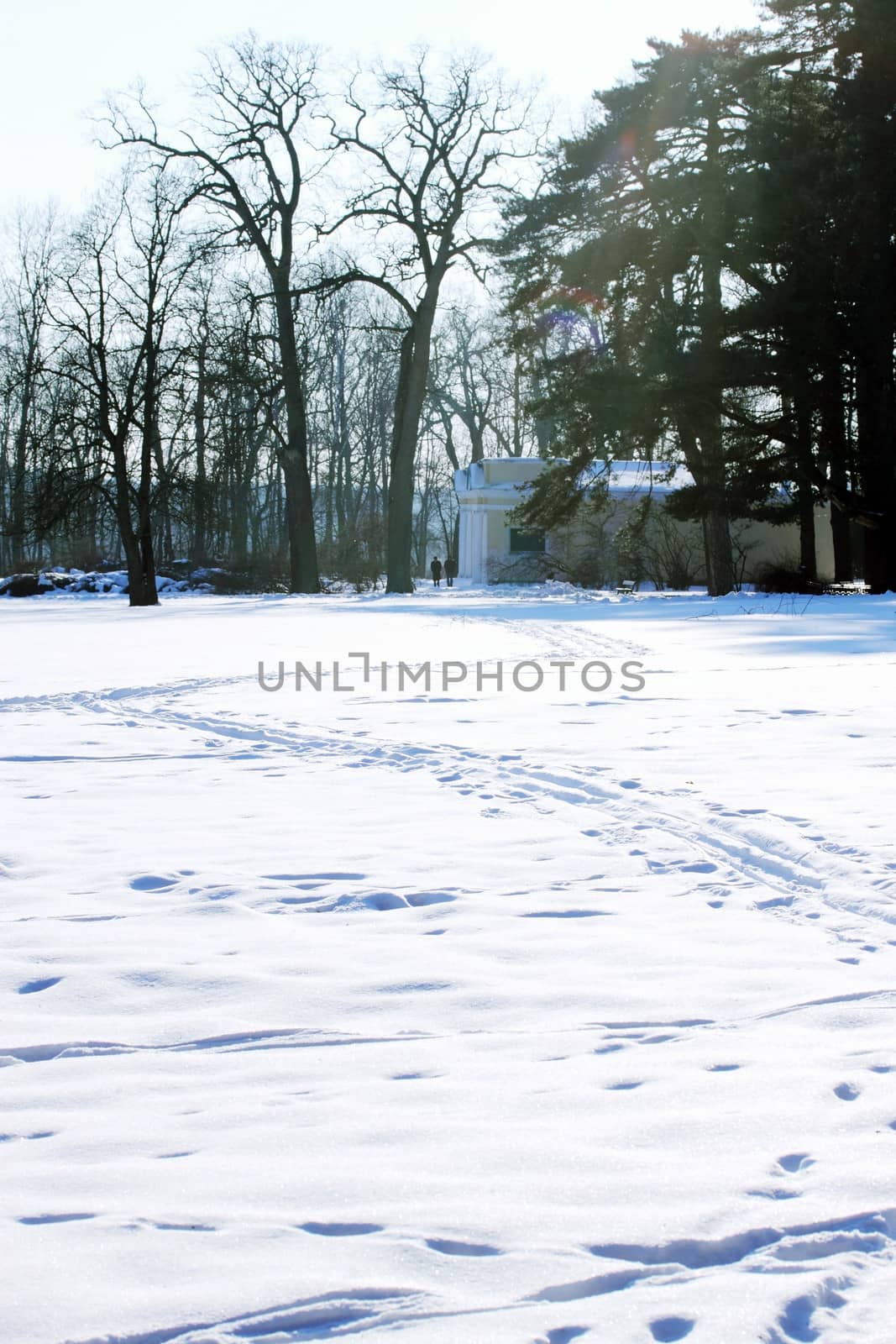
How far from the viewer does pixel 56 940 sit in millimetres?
4078

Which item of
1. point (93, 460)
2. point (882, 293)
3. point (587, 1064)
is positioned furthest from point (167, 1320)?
point (93, 460)

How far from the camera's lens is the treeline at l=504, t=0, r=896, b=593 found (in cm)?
2467

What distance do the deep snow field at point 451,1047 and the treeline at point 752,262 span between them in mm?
19002

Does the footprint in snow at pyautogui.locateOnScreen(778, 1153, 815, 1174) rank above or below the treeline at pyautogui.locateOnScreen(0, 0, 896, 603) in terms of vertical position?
below

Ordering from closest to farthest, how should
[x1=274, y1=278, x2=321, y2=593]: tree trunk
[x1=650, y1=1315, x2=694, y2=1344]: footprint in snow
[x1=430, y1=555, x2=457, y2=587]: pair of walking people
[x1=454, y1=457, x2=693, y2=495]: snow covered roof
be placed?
[x1=650, y1=1315, x2=694, y2=1344]: footprint in snow, [x1=274, y1=278, x2=321, y2=593]: tree trunk, [x1=454, y1=457, x2=693, y2=495]: snow covered roof, [x1=430, y1=555, x2=457, y2=587]: pair of walking people

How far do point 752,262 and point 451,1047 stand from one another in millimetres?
25303

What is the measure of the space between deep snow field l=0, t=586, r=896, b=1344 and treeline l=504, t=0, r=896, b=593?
19002mm

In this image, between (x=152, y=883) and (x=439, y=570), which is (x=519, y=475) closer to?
(x=439, y=570)

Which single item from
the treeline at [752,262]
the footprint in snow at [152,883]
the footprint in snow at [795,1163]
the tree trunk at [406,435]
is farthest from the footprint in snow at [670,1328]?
the tree trunk at [406,435]

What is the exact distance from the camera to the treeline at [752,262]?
2467cm

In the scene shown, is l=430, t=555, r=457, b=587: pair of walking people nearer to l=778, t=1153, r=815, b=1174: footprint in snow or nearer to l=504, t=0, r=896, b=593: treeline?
l=504, t=0, r=896, b=593: treeline

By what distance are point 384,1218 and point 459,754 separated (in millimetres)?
5480

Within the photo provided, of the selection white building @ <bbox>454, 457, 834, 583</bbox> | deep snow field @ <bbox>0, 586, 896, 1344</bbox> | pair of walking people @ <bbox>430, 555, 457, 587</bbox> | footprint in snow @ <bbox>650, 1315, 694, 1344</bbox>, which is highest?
white building @ <bbox>454, 457, 834, 583</bbox>

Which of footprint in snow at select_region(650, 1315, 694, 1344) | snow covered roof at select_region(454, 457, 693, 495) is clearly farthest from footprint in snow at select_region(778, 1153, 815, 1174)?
snow covered roof at select_region(454, 457, 693, 495)
